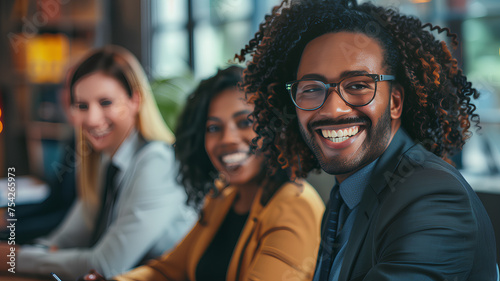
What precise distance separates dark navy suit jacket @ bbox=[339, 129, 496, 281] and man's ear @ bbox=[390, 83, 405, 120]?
63 millimetres

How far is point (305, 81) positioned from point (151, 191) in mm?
879

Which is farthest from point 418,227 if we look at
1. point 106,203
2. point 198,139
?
point 106,203

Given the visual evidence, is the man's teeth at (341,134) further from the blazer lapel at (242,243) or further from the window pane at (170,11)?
the window pane at (170,11)

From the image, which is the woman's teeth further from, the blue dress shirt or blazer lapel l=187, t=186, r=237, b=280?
the blue dress shirt

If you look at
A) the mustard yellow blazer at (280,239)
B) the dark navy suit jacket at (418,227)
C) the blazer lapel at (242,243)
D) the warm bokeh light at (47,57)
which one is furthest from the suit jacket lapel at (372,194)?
the warm bokeh light at (47,57)

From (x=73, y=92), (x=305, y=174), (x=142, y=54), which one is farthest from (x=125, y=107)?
(x=142, y=54)

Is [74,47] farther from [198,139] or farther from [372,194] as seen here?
[372,194]

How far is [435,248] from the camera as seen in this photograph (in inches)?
25.7

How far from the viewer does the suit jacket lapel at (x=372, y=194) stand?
0.75m

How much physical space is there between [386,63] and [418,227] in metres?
0.29

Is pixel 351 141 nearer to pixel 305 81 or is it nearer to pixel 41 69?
pixel 305 81

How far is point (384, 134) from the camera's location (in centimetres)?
78

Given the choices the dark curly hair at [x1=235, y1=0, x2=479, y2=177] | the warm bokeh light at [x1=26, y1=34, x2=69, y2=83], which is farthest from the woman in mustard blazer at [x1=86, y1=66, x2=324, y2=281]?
the warm bokeh light at [x1=26, y1=34, x2=69, y2=83]

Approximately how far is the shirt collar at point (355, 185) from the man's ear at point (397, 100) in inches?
3.7
